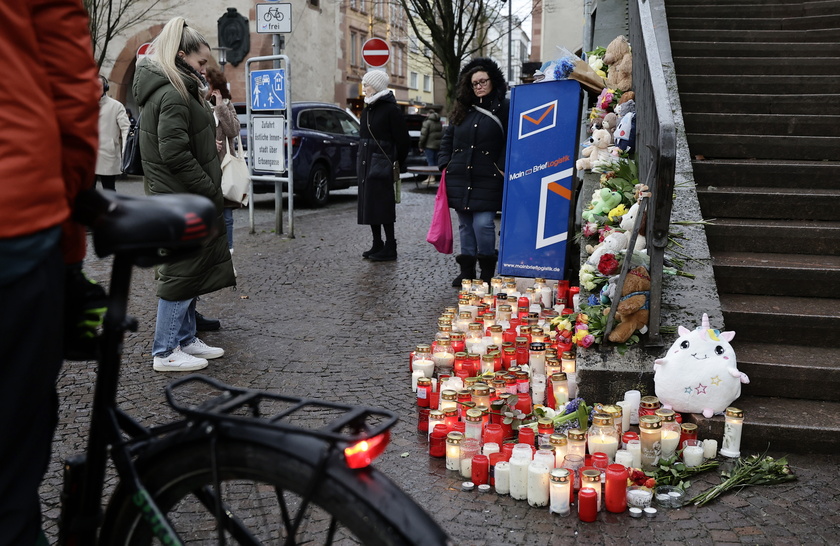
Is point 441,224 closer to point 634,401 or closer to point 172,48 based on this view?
point 172,48

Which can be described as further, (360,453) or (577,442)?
(577,442)

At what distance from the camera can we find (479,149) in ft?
23.3

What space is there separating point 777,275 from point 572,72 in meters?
2.56

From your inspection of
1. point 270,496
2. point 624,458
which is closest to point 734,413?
point 624,458

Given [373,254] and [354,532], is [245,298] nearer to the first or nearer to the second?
[373,254]

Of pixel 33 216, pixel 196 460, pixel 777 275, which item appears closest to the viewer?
pixel 33 216

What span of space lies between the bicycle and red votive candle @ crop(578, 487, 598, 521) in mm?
1495

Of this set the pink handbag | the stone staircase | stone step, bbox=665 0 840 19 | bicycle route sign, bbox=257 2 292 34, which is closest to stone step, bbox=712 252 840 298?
the stone staircase

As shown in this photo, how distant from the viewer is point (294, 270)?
845 cm

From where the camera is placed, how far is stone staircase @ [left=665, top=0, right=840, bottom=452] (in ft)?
13.4

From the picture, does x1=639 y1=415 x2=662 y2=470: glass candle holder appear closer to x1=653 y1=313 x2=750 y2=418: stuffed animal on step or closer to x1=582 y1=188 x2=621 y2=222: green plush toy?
x1=653 y1=313 x2=750 y2=418: stuffed animal on step

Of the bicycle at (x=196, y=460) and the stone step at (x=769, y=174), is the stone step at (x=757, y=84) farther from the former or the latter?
the bicycle at (x=196, y=460)

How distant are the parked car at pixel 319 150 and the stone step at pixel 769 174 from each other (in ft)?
28.2

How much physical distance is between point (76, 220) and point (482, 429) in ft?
7.83
